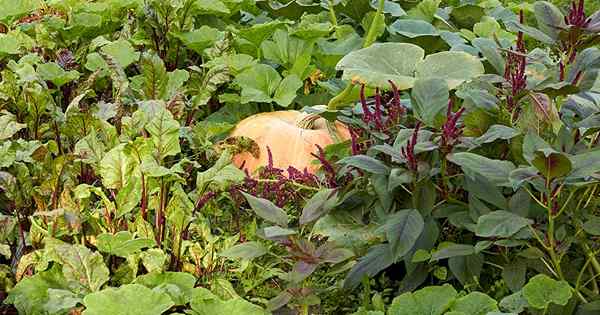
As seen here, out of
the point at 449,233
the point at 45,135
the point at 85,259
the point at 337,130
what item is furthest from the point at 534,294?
the point at 45,135

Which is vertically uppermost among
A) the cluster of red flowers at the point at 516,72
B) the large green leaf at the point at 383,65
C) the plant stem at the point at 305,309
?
the cluster of red flowers at the point at 516,72

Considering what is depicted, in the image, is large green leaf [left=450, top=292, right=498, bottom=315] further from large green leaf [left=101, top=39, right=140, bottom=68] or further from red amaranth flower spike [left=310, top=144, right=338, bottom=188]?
large green leaf [left=101, top=39, right=140, bottom=68]

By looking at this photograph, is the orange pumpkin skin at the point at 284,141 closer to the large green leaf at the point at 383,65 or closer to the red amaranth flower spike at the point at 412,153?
the large green leaf at the point at 383,65

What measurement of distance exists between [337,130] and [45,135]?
1000 millimetres

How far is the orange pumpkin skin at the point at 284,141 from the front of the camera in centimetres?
329

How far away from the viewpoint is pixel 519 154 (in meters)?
2.32

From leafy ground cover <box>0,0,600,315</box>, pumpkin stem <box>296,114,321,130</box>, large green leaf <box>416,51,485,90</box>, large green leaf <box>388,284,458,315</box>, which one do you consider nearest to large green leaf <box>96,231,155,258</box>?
leafy ground cover <box>0,0,600,315</box>

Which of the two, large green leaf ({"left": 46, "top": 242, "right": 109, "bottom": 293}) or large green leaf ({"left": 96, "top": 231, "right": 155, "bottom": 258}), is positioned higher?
large green leaf ({"left": 96, "top": 231, "right": 155, "bottom": 258})

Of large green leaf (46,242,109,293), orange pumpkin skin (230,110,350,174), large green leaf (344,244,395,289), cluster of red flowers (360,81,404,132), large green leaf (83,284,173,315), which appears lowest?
orange pumpkin skin (230,110,350,174)

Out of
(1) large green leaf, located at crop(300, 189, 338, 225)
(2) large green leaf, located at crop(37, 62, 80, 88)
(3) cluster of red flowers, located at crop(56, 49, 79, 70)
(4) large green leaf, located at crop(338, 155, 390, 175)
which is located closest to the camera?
(4) large green leaf, located at crop(338, 155, 390, 175)

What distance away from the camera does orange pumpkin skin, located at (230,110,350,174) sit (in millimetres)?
3295

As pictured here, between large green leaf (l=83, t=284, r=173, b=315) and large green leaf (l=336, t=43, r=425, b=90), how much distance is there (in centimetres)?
82

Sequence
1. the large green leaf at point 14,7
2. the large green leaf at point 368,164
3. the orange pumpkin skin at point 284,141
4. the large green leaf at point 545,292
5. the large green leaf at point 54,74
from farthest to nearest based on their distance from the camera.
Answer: the large green leaf at point 14,7 < the large green leaf at point 54,74 < the orange pumpkin skin at point 284,141 < the large green leaf at point 368,164 < the large green leaf at point 545,292

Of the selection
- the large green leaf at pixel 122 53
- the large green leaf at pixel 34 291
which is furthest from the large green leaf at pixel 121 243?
the large green leaf at pixel 122 53
